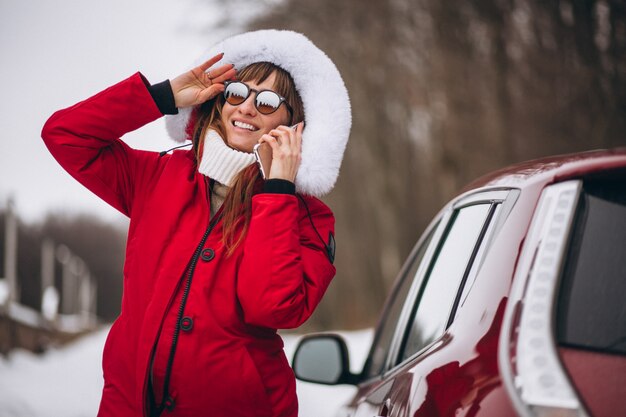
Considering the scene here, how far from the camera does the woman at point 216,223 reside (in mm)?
2547

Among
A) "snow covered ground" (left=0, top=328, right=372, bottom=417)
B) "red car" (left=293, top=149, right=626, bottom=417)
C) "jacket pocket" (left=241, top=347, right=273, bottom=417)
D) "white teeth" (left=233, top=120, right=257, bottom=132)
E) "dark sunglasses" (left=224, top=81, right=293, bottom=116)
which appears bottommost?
"snow covered ground" (left=0, top=328, right=372, bottom=417)

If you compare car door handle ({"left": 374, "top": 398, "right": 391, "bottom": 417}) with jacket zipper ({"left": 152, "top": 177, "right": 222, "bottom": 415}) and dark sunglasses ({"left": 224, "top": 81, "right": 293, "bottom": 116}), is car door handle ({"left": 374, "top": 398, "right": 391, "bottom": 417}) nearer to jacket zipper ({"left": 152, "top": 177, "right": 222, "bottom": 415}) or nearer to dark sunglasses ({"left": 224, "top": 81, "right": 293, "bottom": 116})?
jacket zipper ({"left": 152, "top": 177, "right": 222, "bottom": 415})

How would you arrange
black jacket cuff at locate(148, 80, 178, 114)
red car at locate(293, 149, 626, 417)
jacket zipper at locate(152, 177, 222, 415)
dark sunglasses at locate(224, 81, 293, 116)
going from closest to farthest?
red car at locate(293, 149, 626, 417) → jacket zipper at locate(152, 177, 222, 415) → black jacket cuff at locate(148, 80, 178, 114) → dark sunglasses at locate(224, 81, 293, 116)

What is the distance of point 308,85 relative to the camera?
3.22m

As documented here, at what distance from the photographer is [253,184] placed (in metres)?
2.86

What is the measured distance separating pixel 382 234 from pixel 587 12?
15.2 meters

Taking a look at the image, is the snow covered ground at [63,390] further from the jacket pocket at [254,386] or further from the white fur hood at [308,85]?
the jacket pocket at [254,386]

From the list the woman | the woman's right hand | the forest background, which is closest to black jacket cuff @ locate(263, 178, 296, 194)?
the woman

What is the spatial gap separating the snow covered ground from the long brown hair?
3.66 metres

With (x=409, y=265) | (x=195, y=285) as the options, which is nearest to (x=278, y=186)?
(x=195, y=285)

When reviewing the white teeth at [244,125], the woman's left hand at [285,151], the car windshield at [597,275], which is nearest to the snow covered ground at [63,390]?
the white teeth at [244,125]

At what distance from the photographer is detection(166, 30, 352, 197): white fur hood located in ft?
9.91

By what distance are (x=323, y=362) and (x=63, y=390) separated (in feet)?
24.5

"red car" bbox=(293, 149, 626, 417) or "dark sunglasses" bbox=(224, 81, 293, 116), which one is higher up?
"dark sunglasses" bbox=(224, 81, 293, 116)
